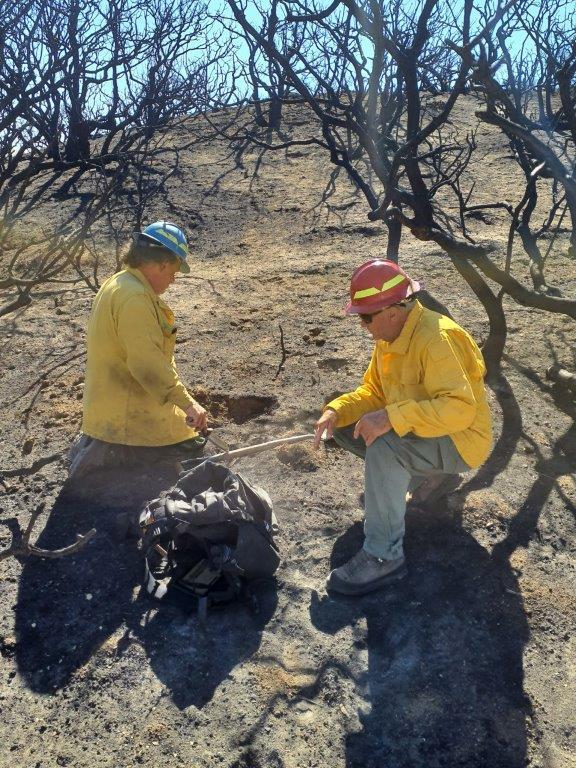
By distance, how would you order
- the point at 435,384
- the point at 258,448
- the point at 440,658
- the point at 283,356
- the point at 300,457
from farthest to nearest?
the point at 283,356 < the point at 300,457 < the point at 258,448 < the point at 435,384 < the point at 440,658

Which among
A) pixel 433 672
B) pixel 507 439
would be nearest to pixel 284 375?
pixel 507 439

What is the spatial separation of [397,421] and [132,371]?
1.36m

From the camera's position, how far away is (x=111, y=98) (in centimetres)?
950

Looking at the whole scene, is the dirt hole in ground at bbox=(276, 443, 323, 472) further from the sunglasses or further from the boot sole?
the sunglasses

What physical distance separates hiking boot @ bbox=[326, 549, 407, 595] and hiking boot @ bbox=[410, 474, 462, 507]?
0.48m

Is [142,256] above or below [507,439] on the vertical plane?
above

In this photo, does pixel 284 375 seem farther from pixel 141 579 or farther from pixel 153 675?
pixel 153 675

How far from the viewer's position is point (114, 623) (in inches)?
108

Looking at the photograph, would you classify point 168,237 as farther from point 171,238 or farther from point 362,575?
point 362,575

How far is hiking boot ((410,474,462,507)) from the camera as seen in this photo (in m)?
3.28

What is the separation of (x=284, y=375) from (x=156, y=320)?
5.09 feet

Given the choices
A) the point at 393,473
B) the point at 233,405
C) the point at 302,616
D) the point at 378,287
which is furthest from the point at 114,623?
the point at 233,405

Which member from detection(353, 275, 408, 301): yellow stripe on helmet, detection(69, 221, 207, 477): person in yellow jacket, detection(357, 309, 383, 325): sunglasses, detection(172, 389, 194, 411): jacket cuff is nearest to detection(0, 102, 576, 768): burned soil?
detection(69, 221, 207, 477): person in yellow jacket

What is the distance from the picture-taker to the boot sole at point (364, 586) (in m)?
2.81
